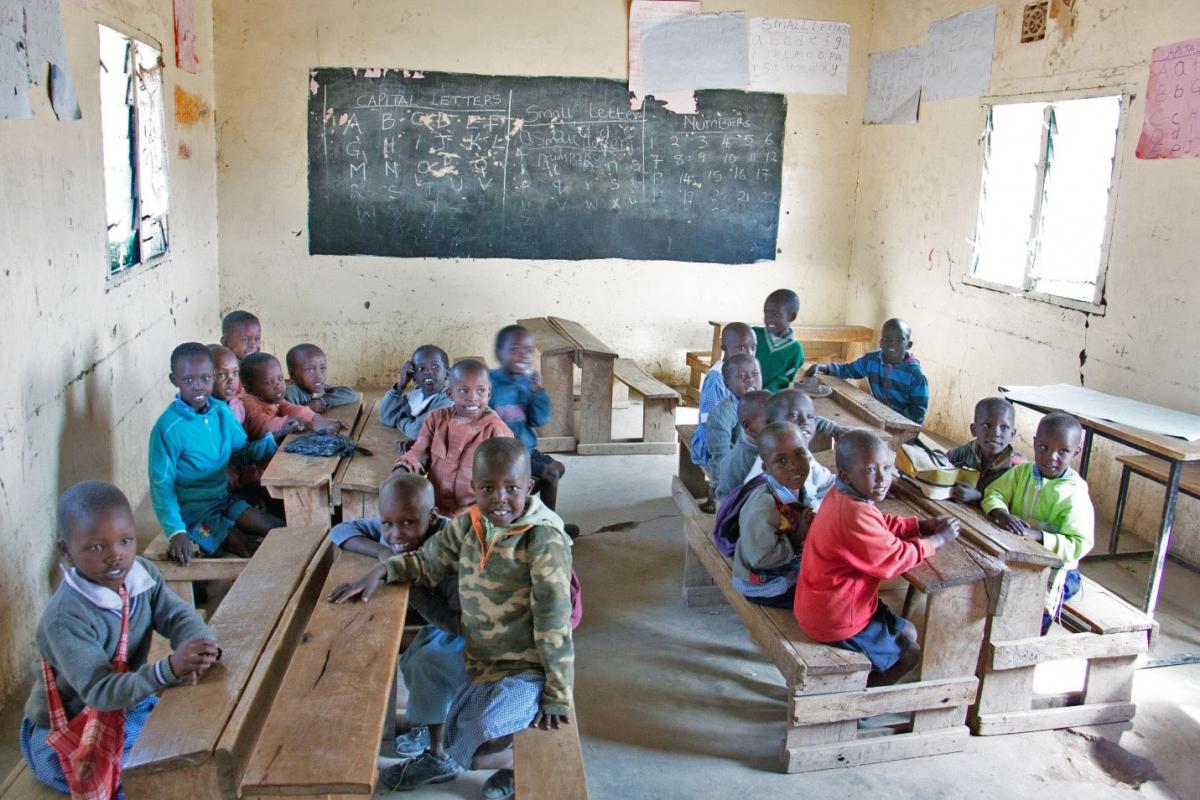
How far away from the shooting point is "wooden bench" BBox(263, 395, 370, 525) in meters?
3.73

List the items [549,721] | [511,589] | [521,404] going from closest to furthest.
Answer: [549,721]
[511,589]
[521,404]

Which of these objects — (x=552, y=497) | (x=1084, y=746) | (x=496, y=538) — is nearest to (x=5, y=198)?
(x=496, y=538)

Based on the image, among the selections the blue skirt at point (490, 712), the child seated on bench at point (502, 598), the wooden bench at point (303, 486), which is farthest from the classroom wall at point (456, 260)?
the blue skirt at point (490, 712)

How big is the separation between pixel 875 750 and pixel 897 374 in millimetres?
2540

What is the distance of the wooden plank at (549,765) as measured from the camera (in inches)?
89.3

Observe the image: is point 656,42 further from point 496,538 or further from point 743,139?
point 496,538

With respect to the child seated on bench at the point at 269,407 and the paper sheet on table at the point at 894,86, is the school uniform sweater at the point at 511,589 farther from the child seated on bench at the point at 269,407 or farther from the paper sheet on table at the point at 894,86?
the paper sheet on table at the point at 894,86

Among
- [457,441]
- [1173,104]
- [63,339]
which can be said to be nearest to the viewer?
[457,441]

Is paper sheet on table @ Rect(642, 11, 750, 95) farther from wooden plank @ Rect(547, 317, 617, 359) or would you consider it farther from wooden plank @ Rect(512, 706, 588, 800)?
wooden plank @ Rect(512, 706, 588, 800)

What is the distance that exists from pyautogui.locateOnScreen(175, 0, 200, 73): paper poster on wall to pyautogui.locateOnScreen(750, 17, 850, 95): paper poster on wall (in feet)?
14.0

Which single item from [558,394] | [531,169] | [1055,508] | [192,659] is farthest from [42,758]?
[531,169]

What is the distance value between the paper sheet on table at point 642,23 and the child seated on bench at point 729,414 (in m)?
4.22

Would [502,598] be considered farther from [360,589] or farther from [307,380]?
[307,380]

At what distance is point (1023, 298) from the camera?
6.25 m
